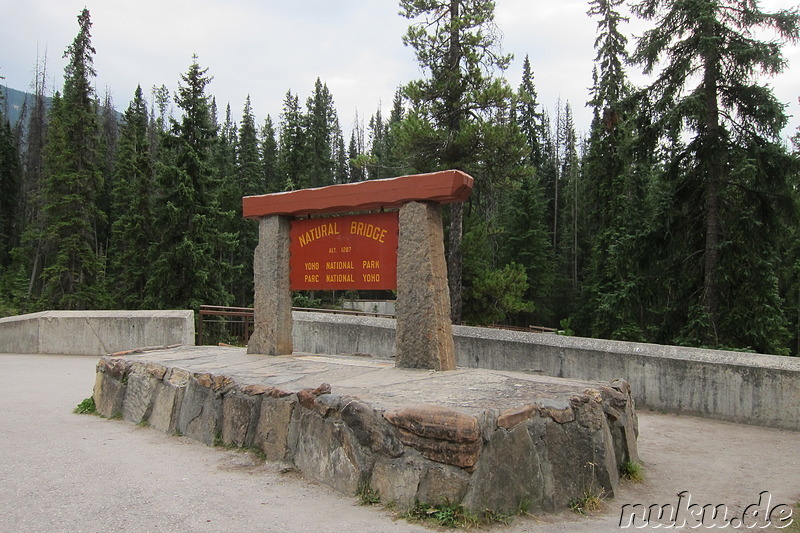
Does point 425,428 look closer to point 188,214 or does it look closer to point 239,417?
point 239,417

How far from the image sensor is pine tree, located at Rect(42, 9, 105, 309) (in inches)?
979

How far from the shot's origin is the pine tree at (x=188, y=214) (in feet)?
68.1

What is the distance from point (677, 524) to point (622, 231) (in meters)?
22.2

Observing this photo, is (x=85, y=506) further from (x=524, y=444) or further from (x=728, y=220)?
(x=728, y=220)

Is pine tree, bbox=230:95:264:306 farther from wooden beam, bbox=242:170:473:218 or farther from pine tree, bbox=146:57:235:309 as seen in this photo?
Result: wooden beam, bbox=242:170:473:218

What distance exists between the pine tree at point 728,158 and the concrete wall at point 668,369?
4.92 m

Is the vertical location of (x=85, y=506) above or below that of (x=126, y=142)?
below

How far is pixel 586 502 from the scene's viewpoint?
393cm

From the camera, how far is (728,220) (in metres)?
11.9

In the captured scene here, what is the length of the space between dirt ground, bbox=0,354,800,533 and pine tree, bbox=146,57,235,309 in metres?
14.5

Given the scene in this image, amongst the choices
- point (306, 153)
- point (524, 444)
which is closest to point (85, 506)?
point (524, 444)

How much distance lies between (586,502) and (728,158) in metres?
10.2

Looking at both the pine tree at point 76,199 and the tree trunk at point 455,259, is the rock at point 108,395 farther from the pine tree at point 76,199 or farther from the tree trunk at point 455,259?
the pine tree at point 76,199

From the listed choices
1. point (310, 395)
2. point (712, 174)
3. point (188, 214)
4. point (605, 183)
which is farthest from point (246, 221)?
point (310, 395)
